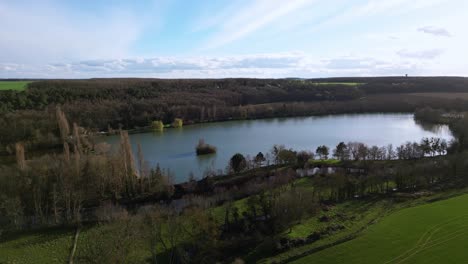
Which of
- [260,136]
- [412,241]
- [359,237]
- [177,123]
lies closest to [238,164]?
[359,237]

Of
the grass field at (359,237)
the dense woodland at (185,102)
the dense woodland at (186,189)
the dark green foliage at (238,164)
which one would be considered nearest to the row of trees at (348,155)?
the dense woodland at (186,189)

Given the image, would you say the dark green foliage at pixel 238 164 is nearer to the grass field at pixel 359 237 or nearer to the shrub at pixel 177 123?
the grass field at pixel 359 237

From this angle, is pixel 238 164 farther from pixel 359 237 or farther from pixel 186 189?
pixel 359 237

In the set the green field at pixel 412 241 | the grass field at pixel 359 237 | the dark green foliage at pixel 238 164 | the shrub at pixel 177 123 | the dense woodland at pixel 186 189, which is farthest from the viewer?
the shrub at pixel 177 123

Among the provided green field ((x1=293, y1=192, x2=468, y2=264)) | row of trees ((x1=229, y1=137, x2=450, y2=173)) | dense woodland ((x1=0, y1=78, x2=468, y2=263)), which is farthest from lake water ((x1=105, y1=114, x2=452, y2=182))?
green field ((x1=293, y1=192, x2=468, y2=264))

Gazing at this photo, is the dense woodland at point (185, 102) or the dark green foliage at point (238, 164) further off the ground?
the dense woodland at point (185, 102)

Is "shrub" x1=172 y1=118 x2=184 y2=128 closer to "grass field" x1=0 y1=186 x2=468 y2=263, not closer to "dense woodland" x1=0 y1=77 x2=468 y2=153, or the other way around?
"dense woodland" x1=0 y1=77 x2=468 y2=153
